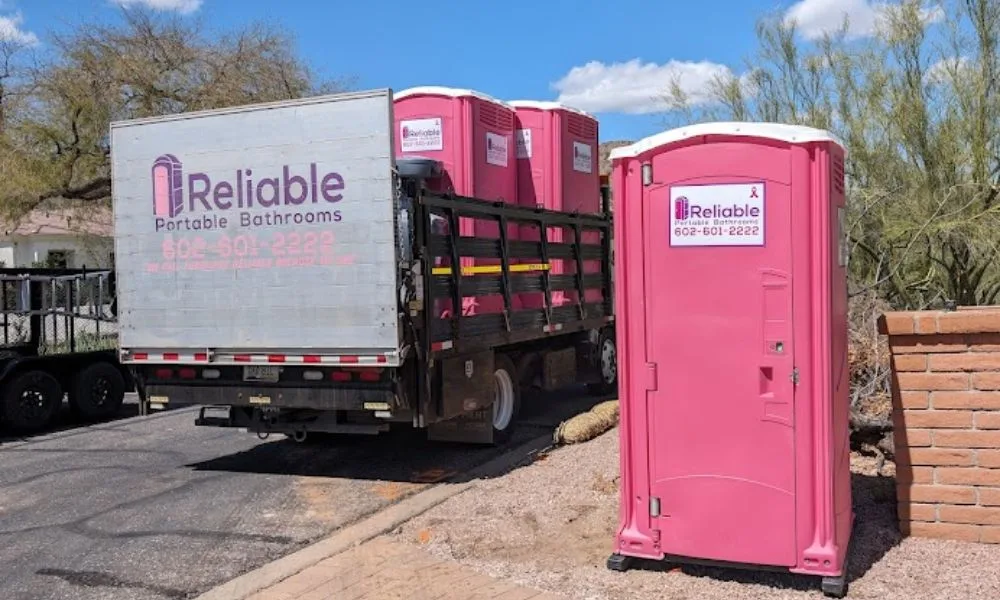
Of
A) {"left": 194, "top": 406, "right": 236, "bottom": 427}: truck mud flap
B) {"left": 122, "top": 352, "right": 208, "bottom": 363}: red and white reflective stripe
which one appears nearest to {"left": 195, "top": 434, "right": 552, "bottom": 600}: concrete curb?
{"left": 194, "top": 406, "right": 236, "bottom": 427}: truck mud flap

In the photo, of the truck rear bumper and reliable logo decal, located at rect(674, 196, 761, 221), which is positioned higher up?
reliable logo decal, located at rect(674, 196, 761, 221)

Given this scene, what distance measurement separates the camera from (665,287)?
15.6 ft

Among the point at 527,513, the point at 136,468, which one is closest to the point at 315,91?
the point at 136,468

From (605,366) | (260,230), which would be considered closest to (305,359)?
(260,230)

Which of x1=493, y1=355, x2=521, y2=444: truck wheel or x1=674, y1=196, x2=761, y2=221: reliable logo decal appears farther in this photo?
x1=493, y1=355, x2=521, y2=444: truck wheel

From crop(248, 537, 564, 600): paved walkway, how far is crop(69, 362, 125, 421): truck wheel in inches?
278

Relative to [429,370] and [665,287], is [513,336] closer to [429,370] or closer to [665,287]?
[429,370]

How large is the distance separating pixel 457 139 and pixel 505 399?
2.58 meters

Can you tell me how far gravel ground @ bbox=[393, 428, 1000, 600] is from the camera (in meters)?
4.63

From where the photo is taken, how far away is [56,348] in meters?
11.6

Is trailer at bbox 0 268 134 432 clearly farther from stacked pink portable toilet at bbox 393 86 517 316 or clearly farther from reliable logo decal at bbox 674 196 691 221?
reliable logo decal at bbox 674 196 691 221

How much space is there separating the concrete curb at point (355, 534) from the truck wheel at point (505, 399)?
0.56 meters

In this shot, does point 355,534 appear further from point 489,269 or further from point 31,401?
point 31,401

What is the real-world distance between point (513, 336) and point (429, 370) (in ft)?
4.89
